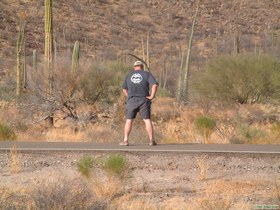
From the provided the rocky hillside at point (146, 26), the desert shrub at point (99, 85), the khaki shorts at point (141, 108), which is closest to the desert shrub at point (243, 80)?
the desert shrub at point (99, 85)

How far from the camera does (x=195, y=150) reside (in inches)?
468

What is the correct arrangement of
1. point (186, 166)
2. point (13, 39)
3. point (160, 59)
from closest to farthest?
1. point (186, 166)
2. point (13, 39)
3. point (160, 59)

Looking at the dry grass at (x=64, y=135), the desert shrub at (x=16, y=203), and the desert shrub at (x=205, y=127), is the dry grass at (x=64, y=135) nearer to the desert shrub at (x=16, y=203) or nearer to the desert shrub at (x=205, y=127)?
the desert shrub at (x=205, y=127)

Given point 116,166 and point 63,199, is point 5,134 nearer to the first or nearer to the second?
point 116,166

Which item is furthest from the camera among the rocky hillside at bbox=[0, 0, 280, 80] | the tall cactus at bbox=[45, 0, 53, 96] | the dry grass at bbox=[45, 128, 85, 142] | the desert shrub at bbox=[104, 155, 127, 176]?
the rocky hillside at bbox=[0, 0, 280, 80]

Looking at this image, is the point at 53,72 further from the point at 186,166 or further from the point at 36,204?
the point at 36,204

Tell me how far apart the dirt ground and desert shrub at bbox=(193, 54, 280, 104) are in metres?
17.5

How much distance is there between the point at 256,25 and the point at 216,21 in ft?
15.6

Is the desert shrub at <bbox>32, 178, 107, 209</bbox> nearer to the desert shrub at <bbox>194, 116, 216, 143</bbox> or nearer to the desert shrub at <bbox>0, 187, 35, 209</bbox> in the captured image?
the desert shrub at <bbox>0, 187, 35, 209</bbox>

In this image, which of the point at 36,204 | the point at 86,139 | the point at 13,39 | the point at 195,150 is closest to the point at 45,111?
the point at 86,139

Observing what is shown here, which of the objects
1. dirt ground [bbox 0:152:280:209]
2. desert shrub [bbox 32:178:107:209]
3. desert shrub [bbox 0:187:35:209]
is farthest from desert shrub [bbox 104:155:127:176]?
desert shrub [bbox 32:178:107:209]

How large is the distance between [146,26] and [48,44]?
48259mm

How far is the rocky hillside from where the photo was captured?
2324 inches

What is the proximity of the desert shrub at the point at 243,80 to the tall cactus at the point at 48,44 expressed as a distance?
10640mm
